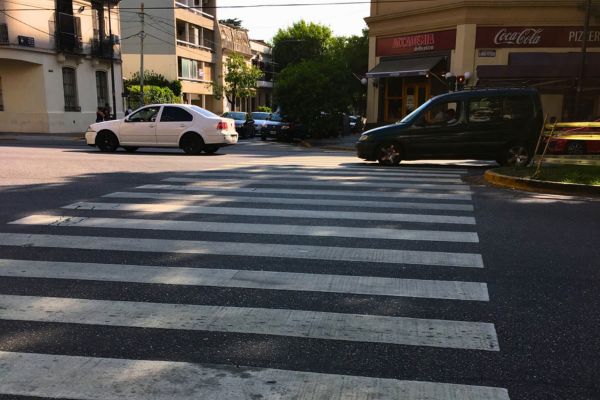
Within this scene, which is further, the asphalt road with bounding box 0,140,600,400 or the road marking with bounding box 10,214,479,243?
the road marking with bounding box 10,214,479,243

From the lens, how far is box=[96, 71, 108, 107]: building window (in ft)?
112

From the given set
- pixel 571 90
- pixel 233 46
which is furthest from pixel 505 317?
pixel 233 46

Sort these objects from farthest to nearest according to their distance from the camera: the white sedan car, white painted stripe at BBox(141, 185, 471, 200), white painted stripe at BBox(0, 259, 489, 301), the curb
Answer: the white sedan car
the curb
white painted stripe at BBox(141, 185, 471, 200)
white painted stripe at BBox(0, 259, 489, 301)

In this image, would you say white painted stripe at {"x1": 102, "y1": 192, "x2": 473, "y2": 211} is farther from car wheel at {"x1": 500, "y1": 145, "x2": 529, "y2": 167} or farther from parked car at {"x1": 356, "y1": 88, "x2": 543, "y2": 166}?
car wheel at {"x1": 500, "y1": 145, "x2": 529, "y2": 167}

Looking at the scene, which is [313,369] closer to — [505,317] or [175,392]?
[175,392]

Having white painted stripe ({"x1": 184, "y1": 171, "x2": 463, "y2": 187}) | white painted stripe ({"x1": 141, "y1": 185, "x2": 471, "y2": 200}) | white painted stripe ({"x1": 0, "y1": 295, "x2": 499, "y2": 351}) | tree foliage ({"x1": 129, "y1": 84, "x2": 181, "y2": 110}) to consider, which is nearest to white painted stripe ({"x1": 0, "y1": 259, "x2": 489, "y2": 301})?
white painted stripe ({"x1": 0, "y1": 295, "x2": 499, "y2": 351})

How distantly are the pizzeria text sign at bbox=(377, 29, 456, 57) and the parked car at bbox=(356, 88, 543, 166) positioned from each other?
12.9 meters

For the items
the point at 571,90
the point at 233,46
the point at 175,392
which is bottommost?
the point at 175,392

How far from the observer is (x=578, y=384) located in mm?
2973

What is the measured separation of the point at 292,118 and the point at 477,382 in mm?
25545

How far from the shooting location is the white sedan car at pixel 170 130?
53.3 ft

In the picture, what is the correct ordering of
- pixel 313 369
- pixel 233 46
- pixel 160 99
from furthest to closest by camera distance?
pixel 233 46, pixel 160 99, pixel 313 369

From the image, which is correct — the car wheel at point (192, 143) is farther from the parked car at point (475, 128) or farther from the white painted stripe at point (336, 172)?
the parked car at point (475, 128)

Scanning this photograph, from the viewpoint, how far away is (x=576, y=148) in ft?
46.0
